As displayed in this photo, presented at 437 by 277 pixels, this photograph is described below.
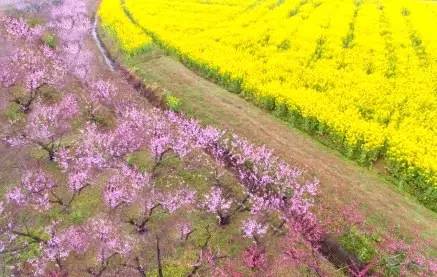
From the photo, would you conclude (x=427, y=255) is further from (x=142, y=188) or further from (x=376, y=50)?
(x=376, y=50)

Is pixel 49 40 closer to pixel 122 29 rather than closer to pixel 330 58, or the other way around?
pixel 122 29

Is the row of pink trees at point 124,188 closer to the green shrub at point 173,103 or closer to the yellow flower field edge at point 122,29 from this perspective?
the green shrub at point 173,103

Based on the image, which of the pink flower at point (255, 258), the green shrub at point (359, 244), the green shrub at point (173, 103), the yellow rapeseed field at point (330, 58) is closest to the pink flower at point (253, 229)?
the pink flower at point (255, 258)

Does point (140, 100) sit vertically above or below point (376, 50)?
below

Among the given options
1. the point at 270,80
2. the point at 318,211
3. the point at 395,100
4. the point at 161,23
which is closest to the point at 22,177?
the point at 318,211

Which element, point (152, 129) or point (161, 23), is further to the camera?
point (161, 23)

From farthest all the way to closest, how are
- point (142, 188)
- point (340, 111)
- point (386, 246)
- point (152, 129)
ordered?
1. point (340, 111)
2. point (152, 129)
3. point (142, 188)
4. point (386, 246)

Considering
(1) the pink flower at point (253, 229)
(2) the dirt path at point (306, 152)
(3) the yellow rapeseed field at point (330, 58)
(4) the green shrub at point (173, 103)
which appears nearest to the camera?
(1) the pink flower at point (253, 229)
